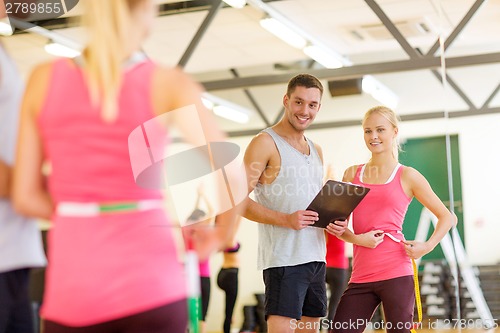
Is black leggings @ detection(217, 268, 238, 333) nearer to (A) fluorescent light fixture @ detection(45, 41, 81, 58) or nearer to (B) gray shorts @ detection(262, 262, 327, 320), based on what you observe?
(A) fluorescent light fixture @ detection(45, 41, 81, 58)

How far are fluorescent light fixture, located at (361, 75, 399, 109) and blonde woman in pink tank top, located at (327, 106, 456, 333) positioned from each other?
5252mm

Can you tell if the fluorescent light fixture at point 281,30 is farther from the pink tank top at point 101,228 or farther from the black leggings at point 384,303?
the pink tank top at point 101,228

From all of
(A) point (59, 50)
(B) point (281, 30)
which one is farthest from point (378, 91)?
(A) point (59, 50)

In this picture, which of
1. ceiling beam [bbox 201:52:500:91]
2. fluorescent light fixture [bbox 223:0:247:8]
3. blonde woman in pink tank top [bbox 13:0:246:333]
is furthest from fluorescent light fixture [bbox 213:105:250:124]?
blonde woman in pink tank top [bbox 13:0:246:333]

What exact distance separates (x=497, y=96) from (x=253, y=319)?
3.69 meters

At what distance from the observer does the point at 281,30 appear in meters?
7.27

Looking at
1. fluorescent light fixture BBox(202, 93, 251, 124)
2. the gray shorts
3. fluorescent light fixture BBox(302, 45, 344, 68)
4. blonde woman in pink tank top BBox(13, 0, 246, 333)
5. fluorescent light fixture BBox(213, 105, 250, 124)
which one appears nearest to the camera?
blonde woman in pink tank top BBox(13, 0, 246, 333)

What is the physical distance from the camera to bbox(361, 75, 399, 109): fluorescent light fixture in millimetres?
9019

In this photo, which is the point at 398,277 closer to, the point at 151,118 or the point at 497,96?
the point at 151,118

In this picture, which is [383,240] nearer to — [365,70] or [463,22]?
[463,22]

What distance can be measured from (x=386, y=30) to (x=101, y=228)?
23.0 feet

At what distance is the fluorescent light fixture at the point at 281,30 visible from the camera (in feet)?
23.3

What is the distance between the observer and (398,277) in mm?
3496

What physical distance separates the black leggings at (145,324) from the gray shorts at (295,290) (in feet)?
6.66
